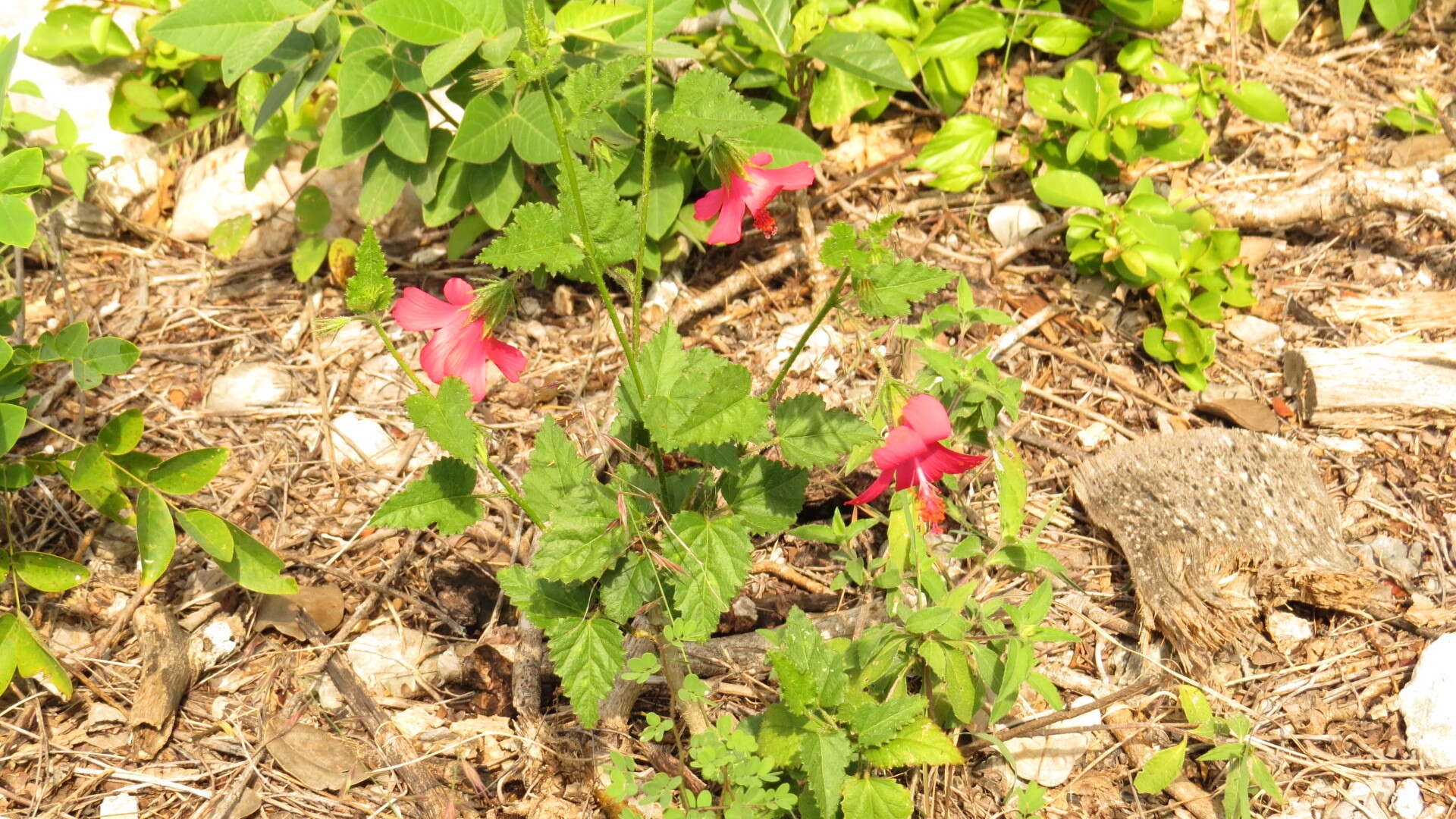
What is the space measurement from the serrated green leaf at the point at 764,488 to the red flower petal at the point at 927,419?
199 mm

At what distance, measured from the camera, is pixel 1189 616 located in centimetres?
203

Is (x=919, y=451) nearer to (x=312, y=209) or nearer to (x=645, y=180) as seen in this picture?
(x=645, y=180)

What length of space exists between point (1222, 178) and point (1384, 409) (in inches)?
33.4

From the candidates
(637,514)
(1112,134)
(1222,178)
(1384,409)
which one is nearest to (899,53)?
(1112,134)

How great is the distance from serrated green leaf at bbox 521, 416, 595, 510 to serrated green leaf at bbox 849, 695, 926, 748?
551mm

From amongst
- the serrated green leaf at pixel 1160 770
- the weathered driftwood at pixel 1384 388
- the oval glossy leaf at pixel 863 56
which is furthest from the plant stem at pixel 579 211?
the weathered driftwood at pixel 1384 388

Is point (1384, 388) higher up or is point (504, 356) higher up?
point (504, 356)

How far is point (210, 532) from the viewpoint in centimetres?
188

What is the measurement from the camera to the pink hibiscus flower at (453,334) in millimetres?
1571

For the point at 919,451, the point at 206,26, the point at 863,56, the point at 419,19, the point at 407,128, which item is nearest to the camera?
the point at 919,451

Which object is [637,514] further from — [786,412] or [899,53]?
[899,53]

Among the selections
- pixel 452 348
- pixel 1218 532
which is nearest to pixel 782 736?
pixel 452 348

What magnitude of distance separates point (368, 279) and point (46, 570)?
3.26 ft

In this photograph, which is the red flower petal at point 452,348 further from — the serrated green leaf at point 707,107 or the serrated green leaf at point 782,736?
the serrated green leaf at point 782,736
